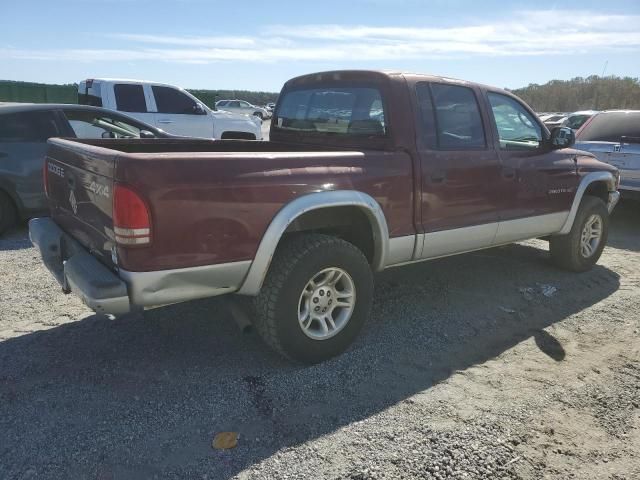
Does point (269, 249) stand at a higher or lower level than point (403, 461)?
higher

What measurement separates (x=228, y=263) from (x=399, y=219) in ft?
4.31

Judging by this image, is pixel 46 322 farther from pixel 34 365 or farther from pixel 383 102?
pixel 383 102

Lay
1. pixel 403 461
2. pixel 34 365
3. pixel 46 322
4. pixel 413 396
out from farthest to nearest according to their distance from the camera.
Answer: pixel 46 322
pixel 34 365
pixel 413 396
pixel 403 461

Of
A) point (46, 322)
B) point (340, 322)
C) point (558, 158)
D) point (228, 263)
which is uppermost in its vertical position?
point (558, 158)

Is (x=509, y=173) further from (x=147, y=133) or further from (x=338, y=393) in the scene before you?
(x=147, y=133)

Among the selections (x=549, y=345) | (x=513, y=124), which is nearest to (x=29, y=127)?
(x=513, y=124)

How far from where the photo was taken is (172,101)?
423 inches

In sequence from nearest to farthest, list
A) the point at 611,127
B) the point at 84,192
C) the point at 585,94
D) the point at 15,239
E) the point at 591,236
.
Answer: the point at 84,192 < the point at 591,236 < the point at 15,239 < the point at 611,127 < the point at 585,94

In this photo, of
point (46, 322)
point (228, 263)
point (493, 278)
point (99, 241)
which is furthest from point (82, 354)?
point (493, 278)

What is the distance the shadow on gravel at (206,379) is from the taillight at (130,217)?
99 cm

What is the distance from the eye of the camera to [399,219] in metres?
3.60

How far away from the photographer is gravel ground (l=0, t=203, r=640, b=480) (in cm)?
251

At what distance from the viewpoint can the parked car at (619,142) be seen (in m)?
7.25

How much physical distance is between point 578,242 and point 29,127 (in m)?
6.35
